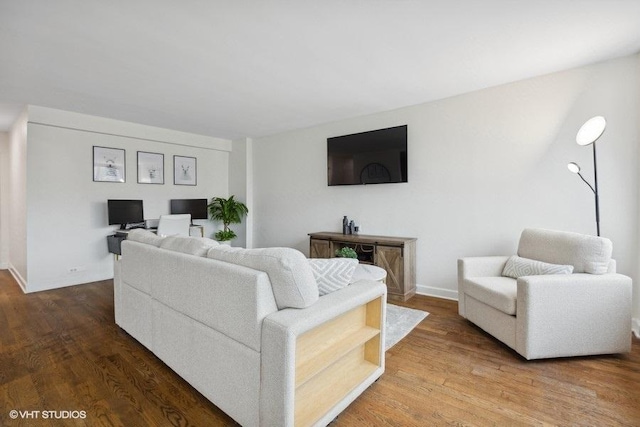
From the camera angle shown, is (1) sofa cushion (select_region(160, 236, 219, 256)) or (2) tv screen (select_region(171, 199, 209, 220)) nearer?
(1) sofa cushion (select_region(160, 236, 219, 256))

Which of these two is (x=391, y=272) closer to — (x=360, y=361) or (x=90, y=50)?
(x=360, y=361)

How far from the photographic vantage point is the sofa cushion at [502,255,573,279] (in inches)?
92.7

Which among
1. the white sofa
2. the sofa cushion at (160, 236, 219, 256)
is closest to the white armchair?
the white sofa

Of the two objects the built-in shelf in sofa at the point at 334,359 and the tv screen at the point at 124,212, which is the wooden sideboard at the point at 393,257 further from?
the tv screen at the point at 124,212

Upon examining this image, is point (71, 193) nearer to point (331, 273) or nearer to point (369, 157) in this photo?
point (369, 157)

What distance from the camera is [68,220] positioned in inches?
166

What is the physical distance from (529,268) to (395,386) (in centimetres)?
164

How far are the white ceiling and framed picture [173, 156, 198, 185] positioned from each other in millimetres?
1685

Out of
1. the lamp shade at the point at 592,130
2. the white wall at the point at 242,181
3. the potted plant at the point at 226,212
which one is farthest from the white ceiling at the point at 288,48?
the potted plant at the point at 226,212

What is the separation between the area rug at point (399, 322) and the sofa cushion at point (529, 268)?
92cm

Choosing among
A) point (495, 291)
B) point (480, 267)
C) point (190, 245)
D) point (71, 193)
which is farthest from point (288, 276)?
point (71, 193)

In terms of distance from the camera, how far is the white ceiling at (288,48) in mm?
1965

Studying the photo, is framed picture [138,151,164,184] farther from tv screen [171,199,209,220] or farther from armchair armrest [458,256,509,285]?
armchair armrest [458,256,509,285]

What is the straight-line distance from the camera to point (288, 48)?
2.46 m
